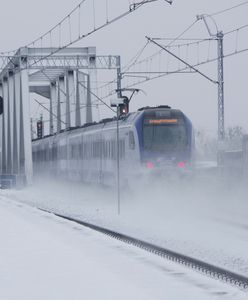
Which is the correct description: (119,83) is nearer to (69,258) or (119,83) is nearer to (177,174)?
(177,174)

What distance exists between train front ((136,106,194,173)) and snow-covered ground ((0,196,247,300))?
498 inches

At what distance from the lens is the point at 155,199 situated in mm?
30453

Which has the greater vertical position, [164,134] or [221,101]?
[221,101]

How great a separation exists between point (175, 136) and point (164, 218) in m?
7.68

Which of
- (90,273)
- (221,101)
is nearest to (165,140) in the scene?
(221,101)

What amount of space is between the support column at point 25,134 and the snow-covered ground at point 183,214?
15.2m

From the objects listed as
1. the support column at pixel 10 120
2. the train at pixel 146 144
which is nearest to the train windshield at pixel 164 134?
the train at pixel 146 144

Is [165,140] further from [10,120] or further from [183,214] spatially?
[10,120]

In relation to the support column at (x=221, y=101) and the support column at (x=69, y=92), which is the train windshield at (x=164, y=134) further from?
the support column at (x=69, y=92)

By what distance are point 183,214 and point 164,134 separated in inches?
252

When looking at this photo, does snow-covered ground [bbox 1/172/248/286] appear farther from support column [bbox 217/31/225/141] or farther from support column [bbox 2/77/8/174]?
support column [bbox 2/77/8/174]

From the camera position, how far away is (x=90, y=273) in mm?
11055

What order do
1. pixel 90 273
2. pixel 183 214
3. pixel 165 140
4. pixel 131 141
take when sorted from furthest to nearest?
pixel 165 140 → pixel 131 141 → pixel 183 214 → pixel 90 273

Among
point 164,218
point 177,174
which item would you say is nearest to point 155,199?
point 177,174
